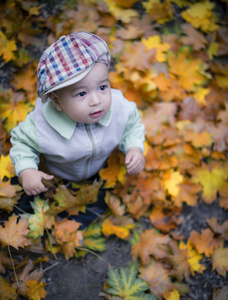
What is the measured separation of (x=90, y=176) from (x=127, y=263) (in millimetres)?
629

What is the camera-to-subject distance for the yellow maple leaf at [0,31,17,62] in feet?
6.43

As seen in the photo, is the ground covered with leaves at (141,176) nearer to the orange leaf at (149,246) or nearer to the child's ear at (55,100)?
the orange leaf at (149,246)

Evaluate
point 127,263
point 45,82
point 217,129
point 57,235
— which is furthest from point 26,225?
point 217,129

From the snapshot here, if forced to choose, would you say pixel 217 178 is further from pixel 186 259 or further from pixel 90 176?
pixel 90 176

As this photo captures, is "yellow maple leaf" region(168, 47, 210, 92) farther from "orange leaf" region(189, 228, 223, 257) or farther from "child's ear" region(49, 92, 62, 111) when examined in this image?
"child's ear" region(49, 92, 62, 111)

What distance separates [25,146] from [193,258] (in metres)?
1.30

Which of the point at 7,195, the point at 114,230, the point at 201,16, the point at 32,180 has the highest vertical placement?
the point at 201,16

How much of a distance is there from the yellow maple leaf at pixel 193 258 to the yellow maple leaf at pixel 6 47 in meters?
1.81

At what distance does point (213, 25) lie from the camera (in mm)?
2426

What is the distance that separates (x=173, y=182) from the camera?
202cm

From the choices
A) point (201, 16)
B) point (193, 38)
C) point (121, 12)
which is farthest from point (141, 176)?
point (201, 16)

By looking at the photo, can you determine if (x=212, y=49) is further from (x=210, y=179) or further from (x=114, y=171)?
(x=114, y=171)

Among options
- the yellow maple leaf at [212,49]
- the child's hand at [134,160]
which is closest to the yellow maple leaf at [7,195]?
the child's hand at [134,160]

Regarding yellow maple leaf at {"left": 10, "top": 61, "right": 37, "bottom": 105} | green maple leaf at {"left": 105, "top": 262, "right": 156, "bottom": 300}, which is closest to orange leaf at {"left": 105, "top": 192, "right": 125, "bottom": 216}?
green maple leaf at {"left": 105, "top": 262, "right": 156, "bottom": 300}
